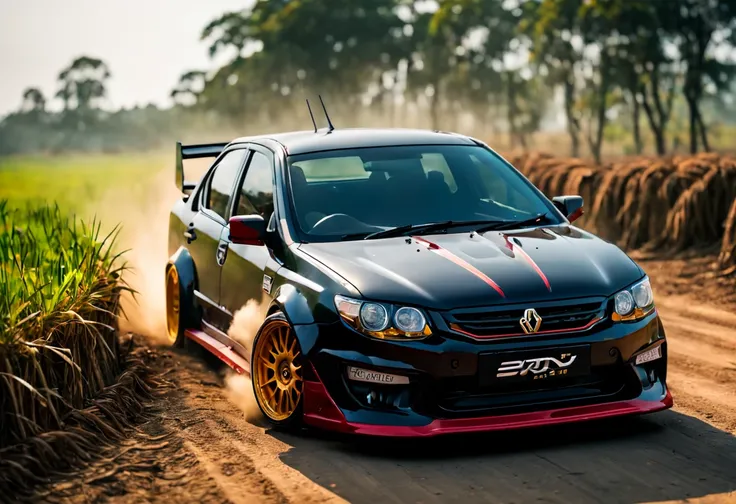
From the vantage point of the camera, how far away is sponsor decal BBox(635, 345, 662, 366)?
20.7 feet

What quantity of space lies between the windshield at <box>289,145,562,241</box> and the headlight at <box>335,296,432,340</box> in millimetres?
974

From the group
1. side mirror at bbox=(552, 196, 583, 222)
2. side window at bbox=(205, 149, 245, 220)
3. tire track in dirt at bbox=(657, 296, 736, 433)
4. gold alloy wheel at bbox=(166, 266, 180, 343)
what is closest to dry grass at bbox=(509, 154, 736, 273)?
tire track in dirt at bbox=(657, 296, 736, 433)

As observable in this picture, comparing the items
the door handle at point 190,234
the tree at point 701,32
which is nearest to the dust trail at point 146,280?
the door handle at point 190,234

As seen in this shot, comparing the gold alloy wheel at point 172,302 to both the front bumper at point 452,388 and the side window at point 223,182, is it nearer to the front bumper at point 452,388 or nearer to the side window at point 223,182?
the side window at point 223,182

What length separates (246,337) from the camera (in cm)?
739

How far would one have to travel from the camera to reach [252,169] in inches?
323

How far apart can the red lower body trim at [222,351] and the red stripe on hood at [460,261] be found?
4.31 feet

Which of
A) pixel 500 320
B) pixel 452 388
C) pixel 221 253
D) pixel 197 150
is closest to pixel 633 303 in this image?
pixel 500 320

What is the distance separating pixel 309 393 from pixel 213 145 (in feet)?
13.5

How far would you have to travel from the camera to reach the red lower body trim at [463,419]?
5.95 m

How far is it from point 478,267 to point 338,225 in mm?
1104

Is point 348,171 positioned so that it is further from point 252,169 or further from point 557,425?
point 557,425

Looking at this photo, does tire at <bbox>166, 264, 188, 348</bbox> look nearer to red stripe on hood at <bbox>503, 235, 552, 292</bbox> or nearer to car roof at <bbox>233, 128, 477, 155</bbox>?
car roof at <bbox>233, 128, 477, 155</bbox>

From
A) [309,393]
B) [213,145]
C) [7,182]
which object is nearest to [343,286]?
[309,393]
